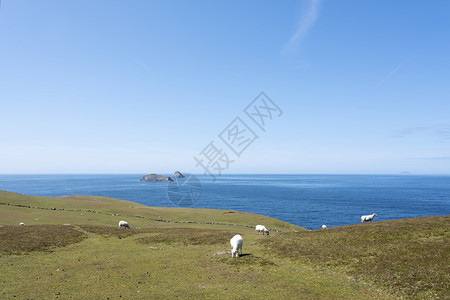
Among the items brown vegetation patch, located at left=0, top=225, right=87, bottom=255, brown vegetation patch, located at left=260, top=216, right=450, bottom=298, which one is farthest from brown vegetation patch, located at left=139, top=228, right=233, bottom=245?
brown vegetation patch, located at left=0, top=225, right=87, bottom=255

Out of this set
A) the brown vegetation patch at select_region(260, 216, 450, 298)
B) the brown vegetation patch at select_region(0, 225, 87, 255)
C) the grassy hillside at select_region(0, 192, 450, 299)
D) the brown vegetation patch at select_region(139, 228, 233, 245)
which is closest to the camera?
the grassy hillside at select_region(0, 192, 450, 299)

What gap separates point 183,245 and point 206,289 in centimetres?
1717

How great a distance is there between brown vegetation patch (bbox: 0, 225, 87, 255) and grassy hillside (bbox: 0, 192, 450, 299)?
4.6 inches

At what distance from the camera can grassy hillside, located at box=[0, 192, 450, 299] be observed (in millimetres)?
17656

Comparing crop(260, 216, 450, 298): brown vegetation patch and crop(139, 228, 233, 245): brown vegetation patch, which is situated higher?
crop(260, 216, 450, 298): brown vegetation patch

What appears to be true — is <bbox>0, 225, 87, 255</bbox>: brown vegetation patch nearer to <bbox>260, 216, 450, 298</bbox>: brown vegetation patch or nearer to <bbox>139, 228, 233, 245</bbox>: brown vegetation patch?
<bbox>139, 228, 233, 245</bbox>: brown vegetation patch

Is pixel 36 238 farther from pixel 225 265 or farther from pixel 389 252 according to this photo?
pixel 389 252

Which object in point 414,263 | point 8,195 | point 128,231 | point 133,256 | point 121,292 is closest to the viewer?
point 121,292

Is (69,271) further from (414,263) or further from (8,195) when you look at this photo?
(8,195)

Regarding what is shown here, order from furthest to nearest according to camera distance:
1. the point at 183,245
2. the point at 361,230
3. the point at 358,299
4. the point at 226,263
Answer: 1. the point at 183,245
2. the point at 361,230
3. the point at 226,263
4. the point at 358,299

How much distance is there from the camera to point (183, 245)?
3438 centimetres

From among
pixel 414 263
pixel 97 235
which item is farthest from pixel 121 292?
pixel 97 235

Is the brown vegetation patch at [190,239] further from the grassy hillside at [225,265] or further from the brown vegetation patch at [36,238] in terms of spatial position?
the brown vegetation patch at [36,238]

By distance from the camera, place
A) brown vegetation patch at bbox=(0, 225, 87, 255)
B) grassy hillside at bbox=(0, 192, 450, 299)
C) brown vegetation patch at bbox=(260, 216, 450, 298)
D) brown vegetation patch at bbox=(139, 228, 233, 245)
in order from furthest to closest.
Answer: brown vegetation patch at bbox=(139, 228, 233, 245)
brown vegetation patch at bbox=(0, 225, 87, 255)
brown vegetation patch at bbox=(260, 216, 450, 298)
grassy hillside at bbox=(0, 192, 450, 299)
